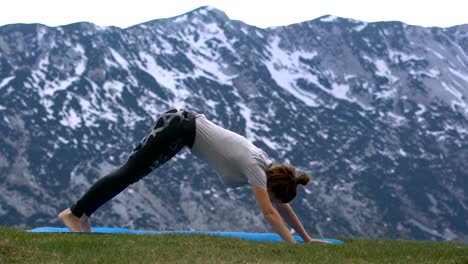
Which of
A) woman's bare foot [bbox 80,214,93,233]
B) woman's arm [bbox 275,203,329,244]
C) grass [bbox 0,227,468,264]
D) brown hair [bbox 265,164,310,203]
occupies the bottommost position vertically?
woman's bare foot [bbox 80,214,93,233]

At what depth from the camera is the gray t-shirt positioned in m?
13.7

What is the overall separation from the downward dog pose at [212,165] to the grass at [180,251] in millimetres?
1261

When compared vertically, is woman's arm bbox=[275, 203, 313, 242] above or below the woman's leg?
below

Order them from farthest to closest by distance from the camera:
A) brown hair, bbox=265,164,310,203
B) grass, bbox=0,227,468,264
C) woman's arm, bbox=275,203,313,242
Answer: woman's arm, bbox=275,203,313,242 < brown hair, bbox=265,164,310,203 < grass, bbox=0,227,468,264

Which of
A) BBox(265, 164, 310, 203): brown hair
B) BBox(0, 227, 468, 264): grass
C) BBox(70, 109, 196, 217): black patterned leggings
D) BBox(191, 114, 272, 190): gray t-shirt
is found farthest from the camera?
BBox(70, 109, 196, 217): black patterned leggings

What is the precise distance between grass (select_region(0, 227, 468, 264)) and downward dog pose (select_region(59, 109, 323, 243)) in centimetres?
126

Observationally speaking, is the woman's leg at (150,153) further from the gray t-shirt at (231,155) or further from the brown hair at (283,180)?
the brown hair at (283,180)

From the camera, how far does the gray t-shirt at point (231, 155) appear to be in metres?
13.7

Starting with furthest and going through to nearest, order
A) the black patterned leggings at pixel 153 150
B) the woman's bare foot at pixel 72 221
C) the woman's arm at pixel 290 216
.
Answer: the woman's bare foot at pixel 72 221
the woman's arm at pixel 290 216
the black patterned leggings at pixel 153 150

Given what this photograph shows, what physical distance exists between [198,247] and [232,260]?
71.6 inches

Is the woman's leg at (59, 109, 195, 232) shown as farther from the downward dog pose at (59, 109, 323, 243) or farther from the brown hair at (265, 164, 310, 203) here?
the brown hair at (265, 164, 310, 203)

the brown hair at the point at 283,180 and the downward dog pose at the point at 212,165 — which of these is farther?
the brown hair at the point at 283,180

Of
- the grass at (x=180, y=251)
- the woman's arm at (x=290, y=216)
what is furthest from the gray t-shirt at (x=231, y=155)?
the grass at (x=180, y=251)

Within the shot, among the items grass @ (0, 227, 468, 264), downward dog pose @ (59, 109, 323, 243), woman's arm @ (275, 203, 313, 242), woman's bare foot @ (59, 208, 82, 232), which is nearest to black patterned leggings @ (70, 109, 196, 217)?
downward dog pose @ (59, 109, 323, 243)
